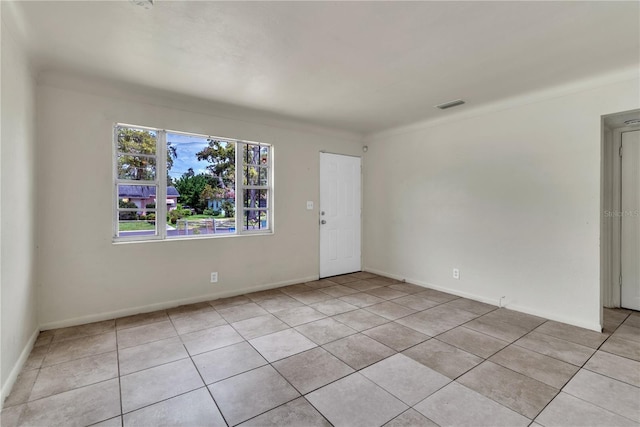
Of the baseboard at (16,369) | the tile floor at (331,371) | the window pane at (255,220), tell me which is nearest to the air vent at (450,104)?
the tile floor at (331,371)

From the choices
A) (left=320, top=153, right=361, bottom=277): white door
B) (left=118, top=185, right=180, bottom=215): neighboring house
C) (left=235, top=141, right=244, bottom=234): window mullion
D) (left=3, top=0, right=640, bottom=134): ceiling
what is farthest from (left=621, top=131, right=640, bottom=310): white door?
(left=118, top=185, right=180, bottom=215): neighboring house

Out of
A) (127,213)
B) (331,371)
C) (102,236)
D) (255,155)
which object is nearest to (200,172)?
(255,155)

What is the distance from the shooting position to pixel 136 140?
3436 mm

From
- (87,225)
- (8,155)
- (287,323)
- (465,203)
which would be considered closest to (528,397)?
(287,323)

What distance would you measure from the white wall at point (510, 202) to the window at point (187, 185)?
2.23 m

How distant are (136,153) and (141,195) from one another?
1.58 ft

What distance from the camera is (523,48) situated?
2.37m

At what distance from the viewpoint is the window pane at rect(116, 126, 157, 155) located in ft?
11.0

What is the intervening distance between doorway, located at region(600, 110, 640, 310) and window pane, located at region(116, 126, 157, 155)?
17.3 ft

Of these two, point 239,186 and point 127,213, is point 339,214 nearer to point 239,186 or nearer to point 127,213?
point 239,186

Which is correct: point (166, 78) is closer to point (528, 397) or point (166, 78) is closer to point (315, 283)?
point (315, 283)

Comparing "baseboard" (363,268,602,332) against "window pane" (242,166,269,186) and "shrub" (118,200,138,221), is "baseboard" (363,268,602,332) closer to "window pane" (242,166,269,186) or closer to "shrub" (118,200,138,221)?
"window pane" (242,166,269,186)

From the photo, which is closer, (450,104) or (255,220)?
(450,104)

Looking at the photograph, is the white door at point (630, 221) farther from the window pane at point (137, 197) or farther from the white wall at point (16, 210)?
the white wall at point (16, 210)
